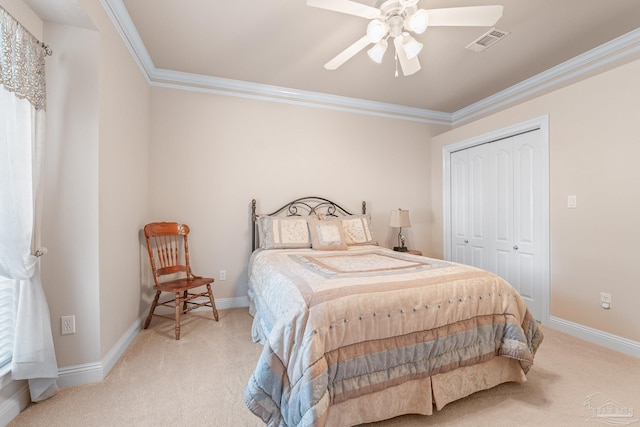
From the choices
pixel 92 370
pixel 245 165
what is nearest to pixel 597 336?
pixel 245 165

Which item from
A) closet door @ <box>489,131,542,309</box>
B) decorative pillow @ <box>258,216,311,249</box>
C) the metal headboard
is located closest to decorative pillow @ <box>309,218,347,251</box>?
decorative pillow @ <box>258,216,311,249</box>

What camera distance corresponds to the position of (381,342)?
143 cm

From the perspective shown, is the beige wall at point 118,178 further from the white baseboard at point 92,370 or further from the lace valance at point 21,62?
the lace valance at point 21,62

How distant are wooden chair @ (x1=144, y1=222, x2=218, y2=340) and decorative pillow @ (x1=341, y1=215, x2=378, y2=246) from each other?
159 centimetres

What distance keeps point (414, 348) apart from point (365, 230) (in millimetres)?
1997

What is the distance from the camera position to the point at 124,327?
7.48ft

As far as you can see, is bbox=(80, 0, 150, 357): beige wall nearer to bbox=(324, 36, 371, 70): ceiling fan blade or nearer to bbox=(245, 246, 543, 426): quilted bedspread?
bbox=(245, 246, 543, 426): quilted bedspread

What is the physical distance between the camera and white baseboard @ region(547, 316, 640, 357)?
221 centimetres

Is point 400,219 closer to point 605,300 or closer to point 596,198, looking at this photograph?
point 596,198

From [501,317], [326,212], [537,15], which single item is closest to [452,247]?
[326,212]

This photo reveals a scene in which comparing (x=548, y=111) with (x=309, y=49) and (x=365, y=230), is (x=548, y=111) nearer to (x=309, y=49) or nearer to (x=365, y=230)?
(x=365, y=230)

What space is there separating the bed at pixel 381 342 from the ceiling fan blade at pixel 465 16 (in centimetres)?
157

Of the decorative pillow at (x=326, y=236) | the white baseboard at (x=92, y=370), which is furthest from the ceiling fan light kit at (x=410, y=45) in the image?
the white baseboard at (x=92, y=370)

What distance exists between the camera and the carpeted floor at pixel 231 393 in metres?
1.49
